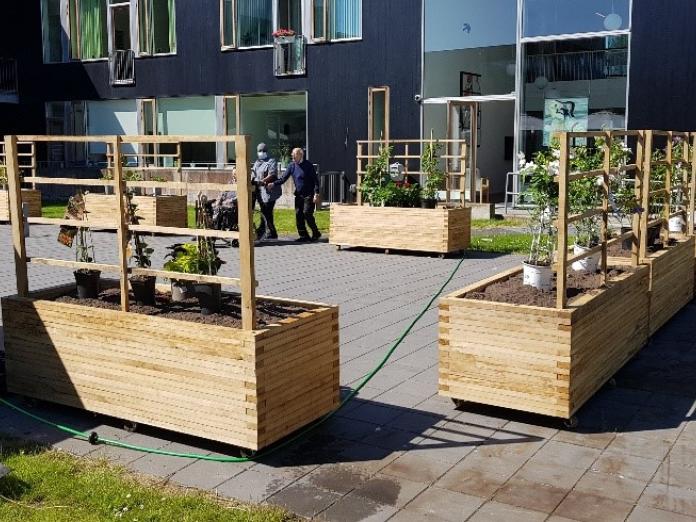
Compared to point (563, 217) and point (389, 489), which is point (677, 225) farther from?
point (389, 489)

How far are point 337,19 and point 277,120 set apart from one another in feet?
11.8

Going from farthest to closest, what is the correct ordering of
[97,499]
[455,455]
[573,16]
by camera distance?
[573,16] → [455,455] → [97,499]

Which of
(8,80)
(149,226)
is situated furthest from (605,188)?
(8,80)

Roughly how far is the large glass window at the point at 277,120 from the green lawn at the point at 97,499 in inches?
796

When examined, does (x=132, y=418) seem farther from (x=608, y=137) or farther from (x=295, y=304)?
(x=608, y=137)

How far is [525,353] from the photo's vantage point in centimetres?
575

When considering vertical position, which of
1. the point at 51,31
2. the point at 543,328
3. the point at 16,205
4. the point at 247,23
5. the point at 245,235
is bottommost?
the point at 543,328

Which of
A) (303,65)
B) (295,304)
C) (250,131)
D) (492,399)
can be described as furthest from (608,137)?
(250,131)

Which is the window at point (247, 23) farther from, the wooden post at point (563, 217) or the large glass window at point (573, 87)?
the wooden post at point (563, 217)

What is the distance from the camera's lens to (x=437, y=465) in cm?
508

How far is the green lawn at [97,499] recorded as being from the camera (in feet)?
14.3

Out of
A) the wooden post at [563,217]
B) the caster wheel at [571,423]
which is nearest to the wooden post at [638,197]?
the wooden post at [563,217]

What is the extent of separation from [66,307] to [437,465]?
274cm

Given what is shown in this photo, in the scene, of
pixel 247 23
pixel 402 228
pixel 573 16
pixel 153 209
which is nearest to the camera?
pixel 402 228
